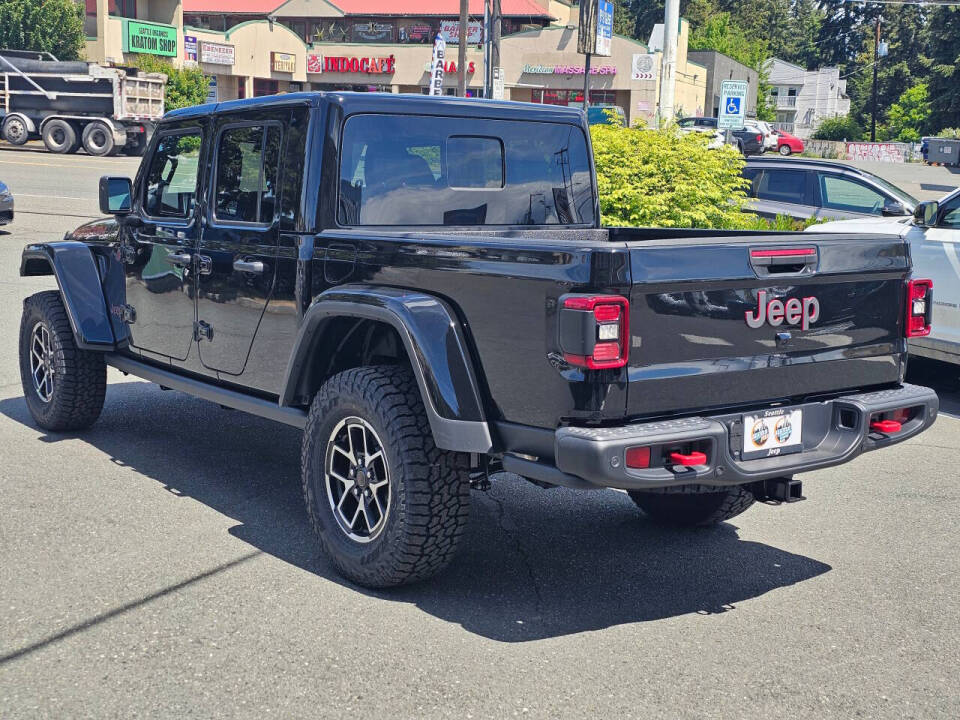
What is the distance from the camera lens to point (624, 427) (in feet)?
13.5

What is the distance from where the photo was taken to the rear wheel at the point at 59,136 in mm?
34250

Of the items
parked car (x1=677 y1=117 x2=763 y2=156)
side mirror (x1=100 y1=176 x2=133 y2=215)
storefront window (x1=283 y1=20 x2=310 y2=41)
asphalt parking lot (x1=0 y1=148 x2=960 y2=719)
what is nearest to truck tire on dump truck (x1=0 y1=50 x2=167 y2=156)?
parked car (x1=677 y1=117 x2=763 y2=156)

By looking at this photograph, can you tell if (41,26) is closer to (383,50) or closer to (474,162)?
(383,50)

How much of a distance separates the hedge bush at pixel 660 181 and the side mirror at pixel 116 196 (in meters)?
6.39

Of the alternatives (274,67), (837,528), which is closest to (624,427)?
(837,528)

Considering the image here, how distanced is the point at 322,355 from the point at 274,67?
2238 inches

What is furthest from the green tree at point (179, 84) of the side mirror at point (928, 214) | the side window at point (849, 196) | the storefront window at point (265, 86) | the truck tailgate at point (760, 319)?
the truck tailgate at point (760, 319)

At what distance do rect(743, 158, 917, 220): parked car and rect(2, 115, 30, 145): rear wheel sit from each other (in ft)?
85.6

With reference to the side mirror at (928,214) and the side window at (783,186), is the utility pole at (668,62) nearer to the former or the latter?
the side window at (783,186)

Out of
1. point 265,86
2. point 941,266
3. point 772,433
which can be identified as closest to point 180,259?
point 772,433

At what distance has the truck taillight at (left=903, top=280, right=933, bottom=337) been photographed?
496 centimetres

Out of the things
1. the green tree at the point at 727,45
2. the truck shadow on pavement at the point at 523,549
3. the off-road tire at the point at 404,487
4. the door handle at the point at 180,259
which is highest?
the green tree at the point at 727,45

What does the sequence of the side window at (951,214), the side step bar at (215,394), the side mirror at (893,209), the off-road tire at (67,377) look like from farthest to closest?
the side mirror at (893,209) → the side window at (951,214) → the off-road tire at (67,377) → the side step bar at (215,394)

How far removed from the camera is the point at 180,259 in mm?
6070
